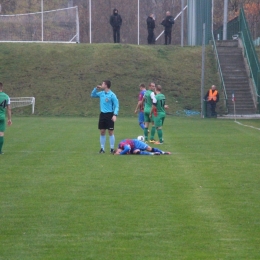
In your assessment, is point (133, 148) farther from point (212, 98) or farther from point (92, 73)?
point (92, 73)

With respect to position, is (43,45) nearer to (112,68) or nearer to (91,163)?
(112,68)

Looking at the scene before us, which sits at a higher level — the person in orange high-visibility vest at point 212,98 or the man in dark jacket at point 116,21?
the man in dark jacket at point 116,21

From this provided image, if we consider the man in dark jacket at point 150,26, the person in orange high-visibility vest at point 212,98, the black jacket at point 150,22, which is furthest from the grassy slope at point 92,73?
the person in orange high-visibility vest at point 212,98

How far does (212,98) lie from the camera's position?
35781mm

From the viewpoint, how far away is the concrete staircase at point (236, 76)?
3827cm

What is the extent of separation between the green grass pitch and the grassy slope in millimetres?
21405

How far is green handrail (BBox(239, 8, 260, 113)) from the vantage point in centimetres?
3856

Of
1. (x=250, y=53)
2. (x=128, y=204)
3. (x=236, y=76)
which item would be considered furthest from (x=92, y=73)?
(x=128, y=204)

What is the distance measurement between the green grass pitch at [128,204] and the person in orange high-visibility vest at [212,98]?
1798 centimetres

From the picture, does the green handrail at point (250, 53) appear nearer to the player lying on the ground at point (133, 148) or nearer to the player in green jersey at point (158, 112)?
the player in green jersey at point (158, 112)

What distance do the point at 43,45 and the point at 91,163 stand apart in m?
31.4

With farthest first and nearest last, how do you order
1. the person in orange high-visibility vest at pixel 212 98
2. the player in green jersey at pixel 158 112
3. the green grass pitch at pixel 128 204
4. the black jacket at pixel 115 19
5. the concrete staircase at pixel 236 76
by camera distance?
the black jacket at pixel 115 19 → the concrete staircase at pixel 236 76 → the person in orange high-visibility vest at pixel 212 98 → the player in green jersey at pixel 158 112 → the green grass pitch at pixel 128 204

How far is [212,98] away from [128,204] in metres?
26.6

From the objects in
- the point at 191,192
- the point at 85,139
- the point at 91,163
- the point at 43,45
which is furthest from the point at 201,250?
the point at 43,45
